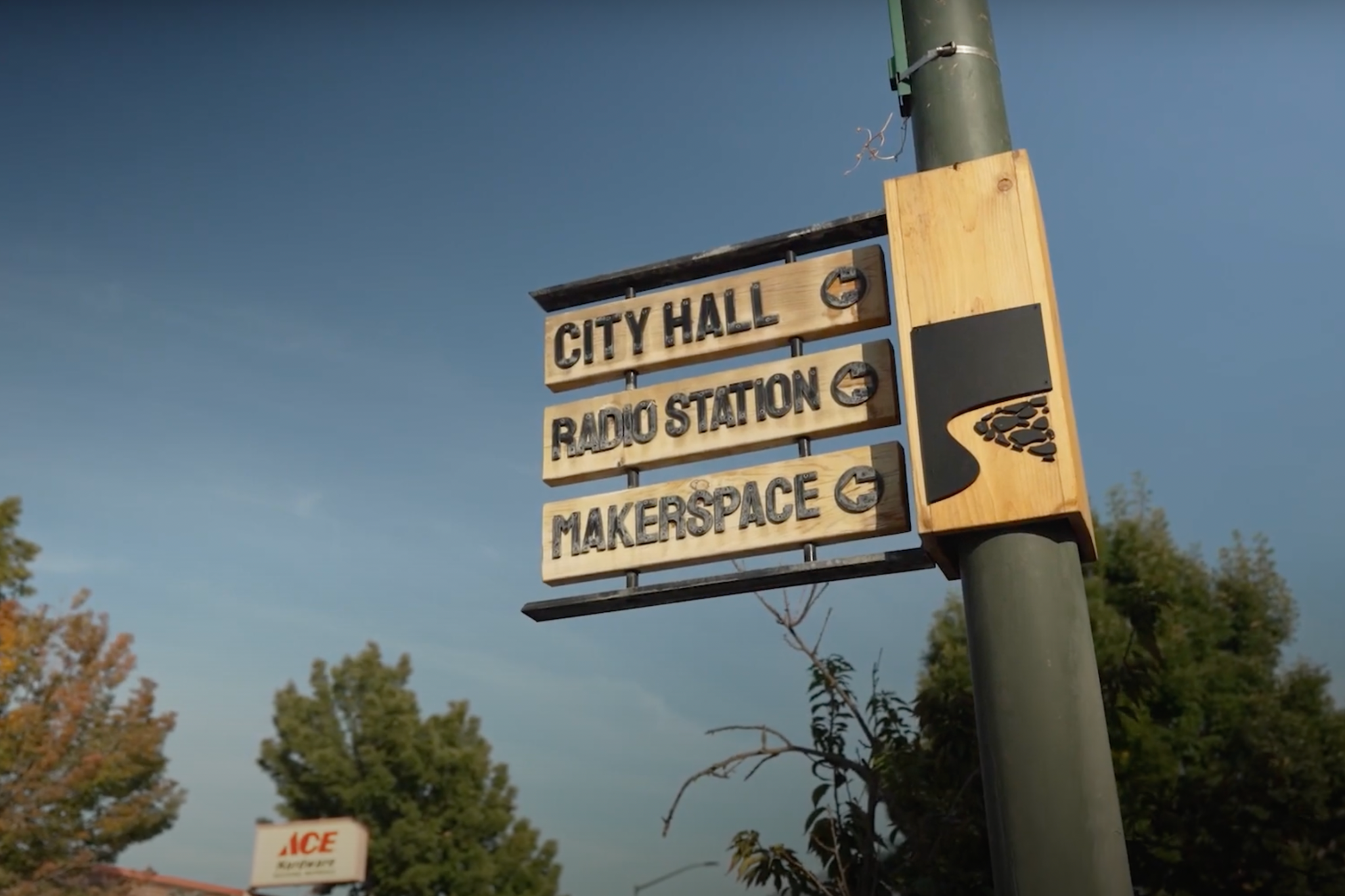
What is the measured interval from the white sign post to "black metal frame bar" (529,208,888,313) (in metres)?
29.6

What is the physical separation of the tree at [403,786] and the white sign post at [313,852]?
3.21 feet

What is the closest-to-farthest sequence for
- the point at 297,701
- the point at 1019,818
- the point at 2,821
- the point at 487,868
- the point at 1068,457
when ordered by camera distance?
the point at 1019,818 → the point at 1068,457 → the point at 2,821 → the point at 487,868 → the point at 297,701

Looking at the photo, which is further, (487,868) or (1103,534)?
(487,868)

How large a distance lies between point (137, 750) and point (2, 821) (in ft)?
11.2

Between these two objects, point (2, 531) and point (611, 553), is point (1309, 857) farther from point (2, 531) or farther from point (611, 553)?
point (2, 531)

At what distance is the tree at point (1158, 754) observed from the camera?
22.7ft

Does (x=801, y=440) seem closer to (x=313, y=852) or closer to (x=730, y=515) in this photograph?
(x=730, y=515)

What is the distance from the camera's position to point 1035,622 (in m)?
3.25

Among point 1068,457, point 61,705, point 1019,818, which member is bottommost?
point 1019,818

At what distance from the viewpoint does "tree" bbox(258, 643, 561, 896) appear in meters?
33.1

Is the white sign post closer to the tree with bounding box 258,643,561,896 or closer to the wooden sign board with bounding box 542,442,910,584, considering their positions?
the tree with bounding box 258,643,561,896

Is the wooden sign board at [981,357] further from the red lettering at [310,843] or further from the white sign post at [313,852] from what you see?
the red lettering at [310,843]

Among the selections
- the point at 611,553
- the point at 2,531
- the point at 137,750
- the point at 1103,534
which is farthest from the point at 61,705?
the point at 611,553

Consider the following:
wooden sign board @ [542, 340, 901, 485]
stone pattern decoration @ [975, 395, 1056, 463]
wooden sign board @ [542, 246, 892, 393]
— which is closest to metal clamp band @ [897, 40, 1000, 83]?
wooden sign board @ [542, 246, 892, 393]
